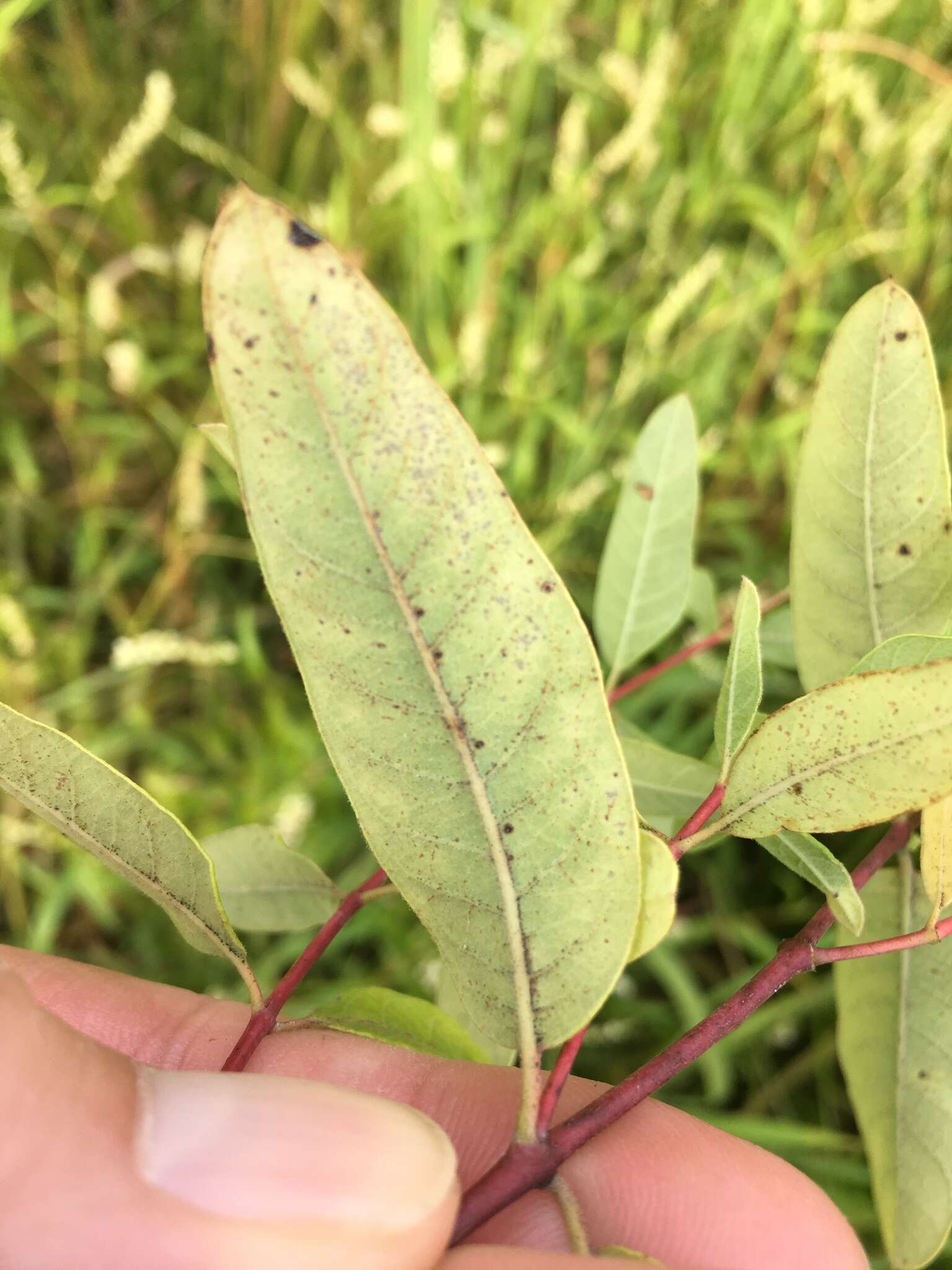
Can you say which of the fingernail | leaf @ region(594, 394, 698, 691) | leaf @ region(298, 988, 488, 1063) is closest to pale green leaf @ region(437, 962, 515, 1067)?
leaf @ region(298, 988, 488, 1063)

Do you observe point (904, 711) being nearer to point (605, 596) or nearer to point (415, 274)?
point (605, 596)

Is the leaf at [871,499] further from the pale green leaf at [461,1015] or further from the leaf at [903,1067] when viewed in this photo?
the pale green leaf at [461,1015]

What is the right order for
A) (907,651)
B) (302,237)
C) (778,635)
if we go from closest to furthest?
(302,237) < (907,651) < (778,635)

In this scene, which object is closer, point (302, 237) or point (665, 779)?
point (302, 237)

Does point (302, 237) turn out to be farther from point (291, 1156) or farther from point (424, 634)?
point (291, 1156)

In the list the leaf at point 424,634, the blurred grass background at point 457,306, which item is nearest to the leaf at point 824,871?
the leaf at point 424,634

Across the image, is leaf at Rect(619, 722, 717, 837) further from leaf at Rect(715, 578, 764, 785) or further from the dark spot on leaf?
the dark spot on leaf

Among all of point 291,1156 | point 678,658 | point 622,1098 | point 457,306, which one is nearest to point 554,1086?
point 622,1098
